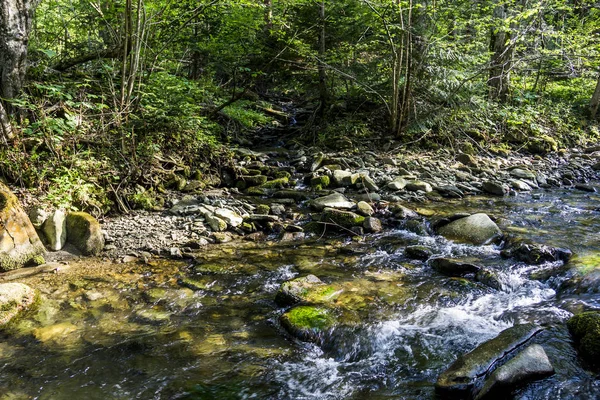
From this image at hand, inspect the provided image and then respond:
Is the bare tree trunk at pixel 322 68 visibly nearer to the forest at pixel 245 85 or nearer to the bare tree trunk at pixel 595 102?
the forest at pixel 245 85

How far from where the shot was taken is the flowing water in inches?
118

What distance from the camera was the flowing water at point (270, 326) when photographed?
118 inches

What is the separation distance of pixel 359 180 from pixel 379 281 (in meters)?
4.26

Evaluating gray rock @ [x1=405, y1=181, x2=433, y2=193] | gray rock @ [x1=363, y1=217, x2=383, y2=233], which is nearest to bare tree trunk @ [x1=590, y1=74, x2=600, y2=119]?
gray rock @ [x1=405, y1=181, x2=433, y2=193]

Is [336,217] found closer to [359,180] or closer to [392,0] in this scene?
[359,180]

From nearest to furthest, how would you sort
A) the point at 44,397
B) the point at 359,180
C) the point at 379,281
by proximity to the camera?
the point at 44,397, the point at 379,281, the point at 359,180

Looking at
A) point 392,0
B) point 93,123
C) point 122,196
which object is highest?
point 392,0

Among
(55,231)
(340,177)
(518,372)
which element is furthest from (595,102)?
(55,231)

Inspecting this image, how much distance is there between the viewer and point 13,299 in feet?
12.8

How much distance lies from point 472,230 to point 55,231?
19.3 ft

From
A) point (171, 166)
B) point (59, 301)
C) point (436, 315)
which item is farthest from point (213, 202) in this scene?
point (436, 315)

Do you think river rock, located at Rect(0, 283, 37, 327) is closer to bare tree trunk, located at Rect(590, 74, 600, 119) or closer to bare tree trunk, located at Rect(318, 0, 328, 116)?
bare tree trunk, located at Rect(318, 0, 328, 116)

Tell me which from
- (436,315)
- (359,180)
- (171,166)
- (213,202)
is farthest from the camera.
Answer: (359,180)

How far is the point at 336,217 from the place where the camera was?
6.43m
